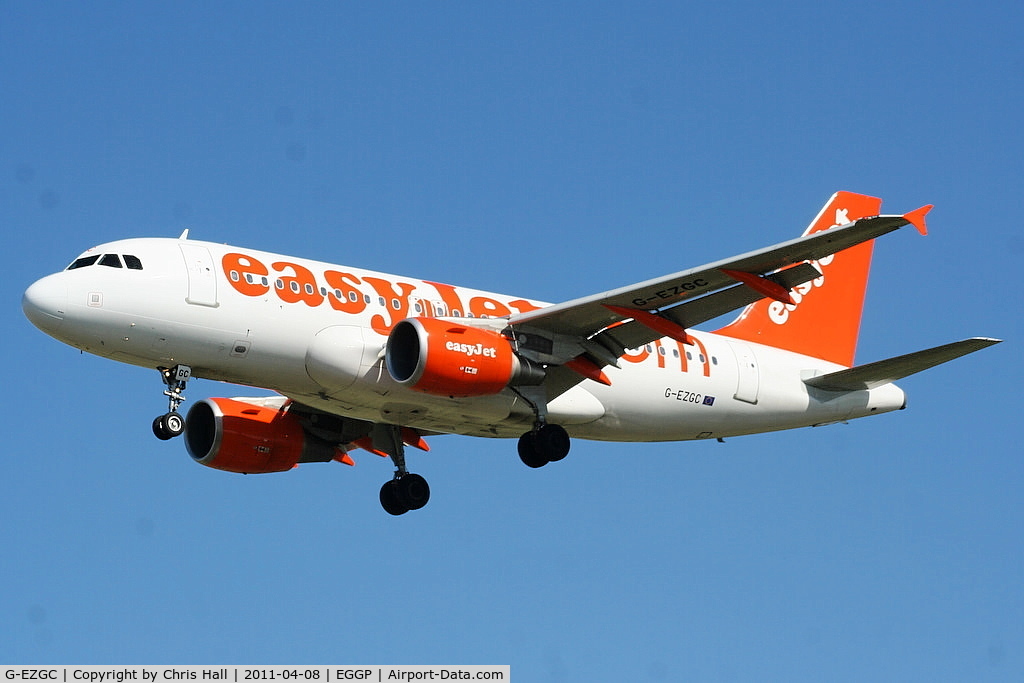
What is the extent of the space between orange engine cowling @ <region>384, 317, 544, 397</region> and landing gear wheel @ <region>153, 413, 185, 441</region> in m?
4.25

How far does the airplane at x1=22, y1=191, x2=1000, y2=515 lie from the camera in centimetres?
2944

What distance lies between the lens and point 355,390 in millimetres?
30641

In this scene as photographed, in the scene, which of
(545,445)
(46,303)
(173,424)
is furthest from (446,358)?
(46,303)

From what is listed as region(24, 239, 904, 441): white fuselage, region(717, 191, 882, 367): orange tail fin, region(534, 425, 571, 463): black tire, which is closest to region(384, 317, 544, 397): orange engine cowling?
region(24, 239, 904, 441): white fuselage

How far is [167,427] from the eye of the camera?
2995 cm

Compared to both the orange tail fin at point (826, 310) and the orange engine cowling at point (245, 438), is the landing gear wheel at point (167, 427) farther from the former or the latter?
the orange tail fin at point (826, 310)

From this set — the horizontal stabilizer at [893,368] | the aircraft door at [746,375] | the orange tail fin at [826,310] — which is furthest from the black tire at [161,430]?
the horizontal stabilizer at [893,368]

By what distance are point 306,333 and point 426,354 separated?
2.55m

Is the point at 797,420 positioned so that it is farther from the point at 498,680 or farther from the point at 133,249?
the point at 133,249

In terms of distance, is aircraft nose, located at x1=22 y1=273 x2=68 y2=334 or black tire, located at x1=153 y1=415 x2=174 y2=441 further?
black tire, located at x1=153 y1=415 x2=174 y2=441

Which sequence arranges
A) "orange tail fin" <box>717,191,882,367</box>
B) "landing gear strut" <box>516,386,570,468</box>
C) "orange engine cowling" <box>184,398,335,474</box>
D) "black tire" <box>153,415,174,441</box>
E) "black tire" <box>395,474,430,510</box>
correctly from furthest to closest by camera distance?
"orange tail fin" <box>717,191,882,367</box>
"black tire" <box>395,474,430,510</box>
"orange engine cowling" <box>184,398,335,474</box>
"landing gear strut" <box>516,386,570,468</box>
"black tire" <box>153,415,174,441</box>

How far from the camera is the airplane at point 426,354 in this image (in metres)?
29.4

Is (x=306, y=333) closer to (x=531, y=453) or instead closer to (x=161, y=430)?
(x=161, y=430)

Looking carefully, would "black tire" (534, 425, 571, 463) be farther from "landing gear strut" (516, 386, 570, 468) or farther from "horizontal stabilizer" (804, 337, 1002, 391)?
"horizontal stabilizer" (804, 337, 1002, 391)
